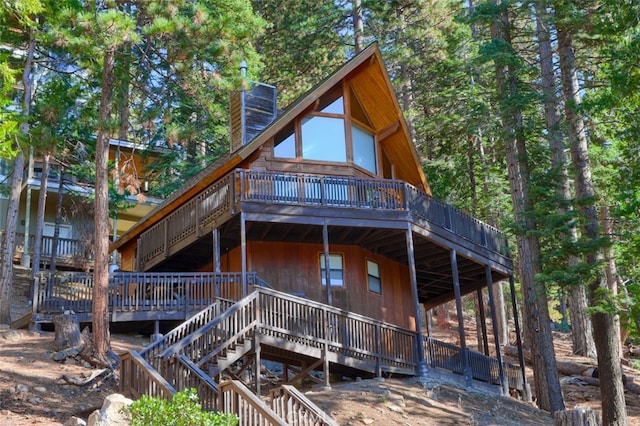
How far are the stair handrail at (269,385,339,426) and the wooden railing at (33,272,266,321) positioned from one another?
8300mm

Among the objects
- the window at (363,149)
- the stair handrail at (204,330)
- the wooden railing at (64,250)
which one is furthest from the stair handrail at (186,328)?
the wooden railing at (64,250)

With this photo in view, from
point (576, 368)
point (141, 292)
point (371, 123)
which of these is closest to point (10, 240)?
point (141, 292)

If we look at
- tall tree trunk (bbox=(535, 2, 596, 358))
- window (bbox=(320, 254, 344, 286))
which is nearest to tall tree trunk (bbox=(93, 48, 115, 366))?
window (bbox=(320, 254, 344, 286))

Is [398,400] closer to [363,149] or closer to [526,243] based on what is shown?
[526,243]

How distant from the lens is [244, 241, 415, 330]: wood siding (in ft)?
73.2

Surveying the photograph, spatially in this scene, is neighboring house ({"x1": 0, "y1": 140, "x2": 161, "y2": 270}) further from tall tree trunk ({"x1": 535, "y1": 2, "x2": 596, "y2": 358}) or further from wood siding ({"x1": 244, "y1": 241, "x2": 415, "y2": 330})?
tall tree trunk ({"x1": 535, "y1": 2, "x2": 596, "y2": 358})

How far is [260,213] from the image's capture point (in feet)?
65.3

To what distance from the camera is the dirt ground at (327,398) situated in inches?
529

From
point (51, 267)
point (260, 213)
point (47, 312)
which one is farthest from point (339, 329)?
point (51, 267)

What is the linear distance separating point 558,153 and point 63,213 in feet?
76.1

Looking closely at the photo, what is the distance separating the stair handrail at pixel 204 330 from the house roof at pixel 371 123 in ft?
19.2

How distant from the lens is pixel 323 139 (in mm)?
23359

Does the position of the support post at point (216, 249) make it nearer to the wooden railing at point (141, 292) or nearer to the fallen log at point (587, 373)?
the wooden railing at point (141, 292)

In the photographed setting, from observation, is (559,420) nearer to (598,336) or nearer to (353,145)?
(598,336)
